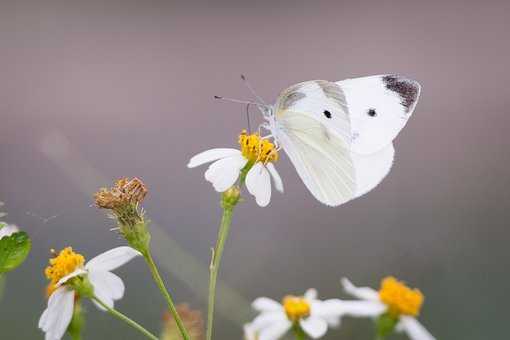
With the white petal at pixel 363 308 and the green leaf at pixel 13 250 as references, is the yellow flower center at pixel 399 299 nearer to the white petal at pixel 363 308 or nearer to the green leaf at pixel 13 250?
the white petal at pixel 363 308

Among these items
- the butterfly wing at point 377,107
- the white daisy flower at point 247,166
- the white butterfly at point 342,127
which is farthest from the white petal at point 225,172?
the butterfly wing at point 377,107

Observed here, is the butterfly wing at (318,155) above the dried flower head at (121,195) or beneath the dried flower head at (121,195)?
beneath

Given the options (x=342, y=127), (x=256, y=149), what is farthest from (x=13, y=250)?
(x=342, y=127)

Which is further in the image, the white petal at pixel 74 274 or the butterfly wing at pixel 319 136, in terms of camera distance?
the butterfly wing at pixel 319 136

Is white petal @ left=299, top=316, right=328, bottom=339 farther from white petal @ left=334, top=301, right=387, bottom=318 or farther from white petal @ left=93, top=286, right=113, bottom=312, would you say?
white petal @ left=93, top=286, right=113, bottom=312

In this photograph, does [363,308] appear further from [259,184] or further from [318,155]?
[318,155]

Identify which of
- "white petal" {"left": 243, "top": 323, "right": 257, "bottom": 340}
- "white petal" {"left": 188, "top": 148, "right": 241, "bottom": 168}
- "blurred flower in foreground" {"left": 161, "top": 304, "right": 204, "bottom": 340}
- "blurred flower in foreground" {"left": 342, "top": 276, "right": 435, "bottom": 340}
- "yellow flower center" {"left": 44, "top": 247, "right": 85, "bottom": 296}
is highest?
"white petal" {"left": 188, "top": 148, "right": 241, "bottom": 168}

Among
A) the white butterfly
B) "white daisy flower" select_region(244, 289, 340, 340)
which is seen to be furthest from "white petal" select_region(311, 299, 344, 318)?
the white butterfly

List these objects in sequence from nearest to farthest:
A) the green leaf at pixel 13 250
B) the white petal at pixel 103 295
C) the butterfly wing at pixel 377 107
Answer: the green leaf at pixel 13 250 → the white petal at pixel 103 295 → the butterfly wing at pixel 377 107

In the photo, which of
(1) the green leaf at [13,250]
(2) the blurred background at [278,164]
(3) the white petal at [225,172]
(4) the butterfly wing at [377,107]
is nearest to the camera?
(1) the green leaf at [13,250]
